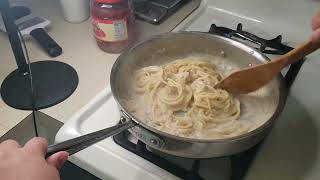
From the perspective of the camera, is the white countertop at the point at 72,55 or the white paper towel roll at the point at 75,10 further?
the white paper towel roll at the point at 75,10

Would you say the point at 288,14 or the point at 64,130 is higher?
the point at 288,14

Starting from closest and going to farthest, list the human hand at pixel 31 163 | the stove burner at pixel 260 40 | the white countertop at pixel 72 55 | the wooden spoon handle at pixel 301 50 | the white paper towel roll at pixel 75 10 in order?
the human hand at pixel 31 163, the wooden spoon handle at pixel 301 50, the white countertop at pixel 72 55, the stove burner at pixel 260 40, the white paper towel roll at pixel 75 10

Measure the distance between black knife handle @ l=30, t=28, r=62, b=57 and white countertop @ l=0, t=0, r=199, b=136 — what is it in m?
0.01

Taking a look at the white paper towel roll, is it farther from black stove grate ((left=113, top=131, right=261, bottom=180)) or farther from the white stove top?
black stove grate ((left=113, top=131, right=261, bottom=180))

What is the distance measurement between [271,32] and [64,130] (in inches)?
22.7

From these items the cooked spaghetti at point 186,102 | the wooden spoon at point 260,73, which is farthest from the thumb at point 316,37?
the cooked spaghetti at point 186,102

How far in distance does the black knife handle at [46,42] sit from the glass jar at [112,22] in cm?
10

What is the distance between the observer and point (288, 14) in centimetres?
91

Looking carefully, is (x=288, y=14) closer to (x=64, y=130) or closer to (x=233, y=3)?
(x=233, y=3)

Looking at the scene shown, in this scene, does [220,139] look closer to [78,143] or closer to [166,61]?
[78,143]

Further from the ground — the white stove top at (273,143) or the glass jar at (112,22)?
the glass jar at (112,22)

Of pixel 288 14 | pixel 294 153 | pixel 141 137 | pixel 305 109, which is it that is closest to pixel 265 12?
pixel 288 14

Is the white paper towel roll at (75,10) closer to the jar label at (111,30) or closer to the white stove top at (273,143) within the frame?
the jar label at (111,30)

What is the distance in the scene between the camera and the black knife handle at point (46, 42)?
0.84 meters
